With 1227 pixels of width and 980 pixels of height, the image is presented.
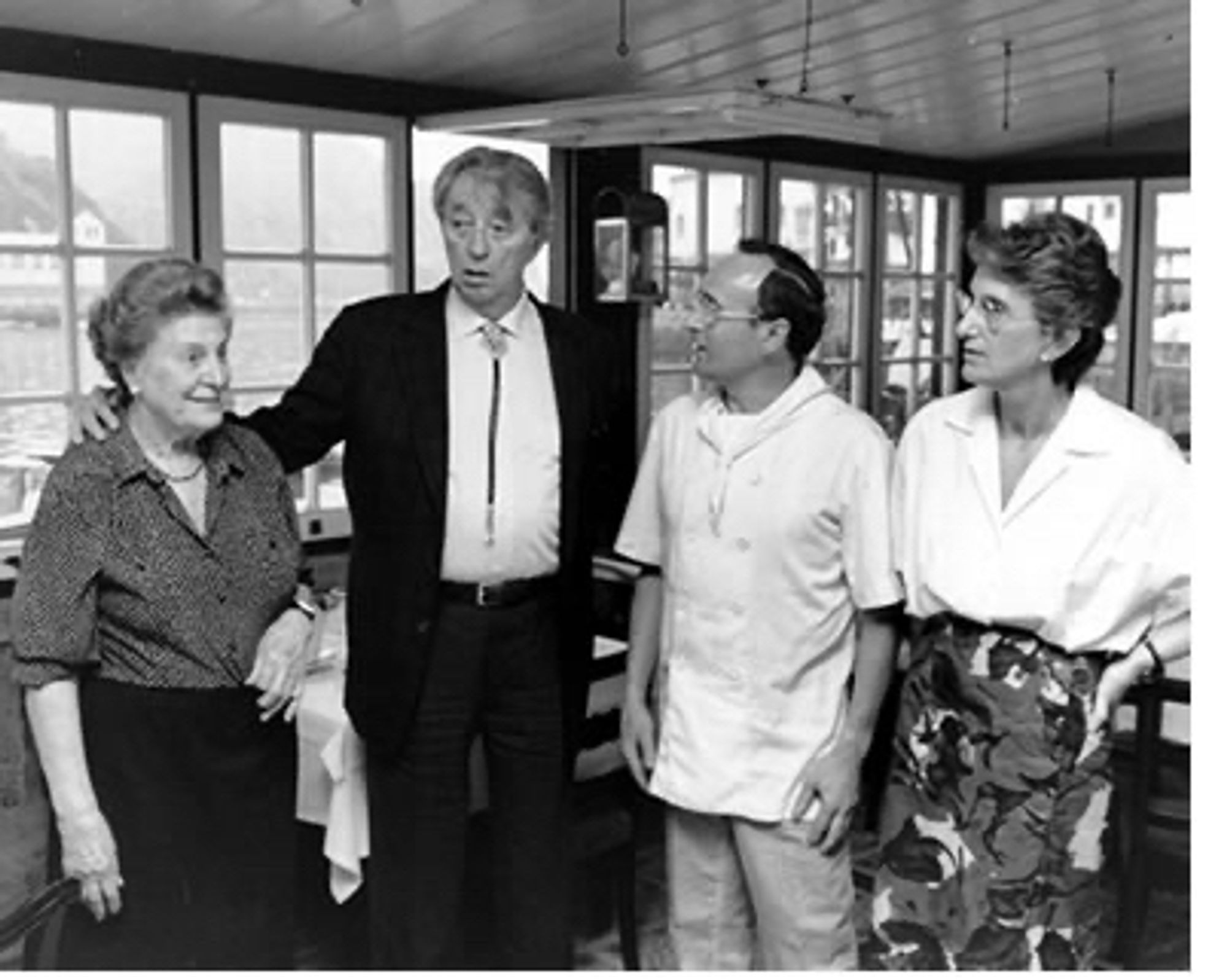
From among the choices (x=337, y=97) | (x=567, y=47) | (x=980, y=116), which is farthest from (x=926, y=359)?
(x=337, y=97)

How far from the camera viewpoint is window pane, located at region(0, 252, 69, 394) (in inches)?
151

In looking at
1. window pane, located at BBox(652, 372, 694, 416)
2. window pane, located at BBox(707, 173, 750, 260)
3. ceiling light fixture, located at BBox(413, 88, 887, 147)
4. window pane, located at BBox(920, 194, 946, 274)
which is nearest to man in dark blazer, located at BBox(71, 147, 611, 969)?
ceiling light fixture, located at BBox(413, 88, 887, 147)

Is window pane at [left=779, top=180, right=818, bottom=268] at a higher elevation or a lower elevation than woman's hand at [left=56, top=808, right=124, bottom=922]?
higher

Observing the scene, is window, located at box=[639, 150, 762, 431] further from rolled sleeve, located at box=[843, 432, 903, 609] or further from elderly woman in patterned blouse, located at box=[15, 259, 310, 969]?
elderly woman in patterned blouse, located at box=[15, 259, 310, 969]

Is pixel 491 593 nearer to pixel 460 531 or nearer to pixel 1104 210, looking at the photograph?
pixel 460 531

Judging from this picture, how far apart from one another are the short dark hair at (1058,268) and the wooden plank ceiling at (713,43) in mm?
1435

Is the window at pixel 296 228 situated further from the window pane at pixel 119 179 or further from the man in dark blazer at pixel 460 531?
the man in dark blazer at pixel 460 531

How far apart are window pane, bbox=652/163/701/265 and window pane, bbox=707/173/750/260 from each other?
3.2 inches

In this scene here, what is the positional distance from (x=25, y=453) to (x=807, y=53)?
290 cm

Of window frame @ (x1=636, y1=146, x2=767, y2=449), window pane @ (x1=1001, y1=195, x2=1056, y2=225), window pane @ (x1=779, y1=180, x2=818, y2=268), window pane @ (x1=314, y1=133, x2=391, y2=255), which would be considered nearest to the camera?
window pane @ (x1=314, y1=133, x2=391, y2=255)

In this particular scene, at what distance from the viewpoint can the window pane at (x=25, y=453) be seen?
→ 3.90 meters

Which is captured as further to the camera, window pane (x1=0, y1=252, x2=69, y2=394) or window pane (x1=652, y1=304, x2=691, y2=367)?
window pane (x1=652, y1=304, x2=691, y2=367)

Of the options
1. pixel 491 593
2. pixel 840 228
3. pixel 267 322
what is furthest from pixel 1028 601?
pixel 840 228

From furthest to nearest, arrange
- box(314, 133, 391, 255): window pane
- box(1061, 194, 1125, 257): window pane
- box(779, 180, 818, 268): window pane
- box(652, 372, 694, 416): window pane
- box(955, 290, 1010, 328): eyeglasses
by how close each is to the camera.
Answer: box(1061, 194, 1125, 257): window pane → box(779, 180, 818, 268): window pane → box(652, 372, 694, 416): window pane → box(314, 133, 391, 255): window pane → box(955, 290, 1010, 328): eyeglasses
